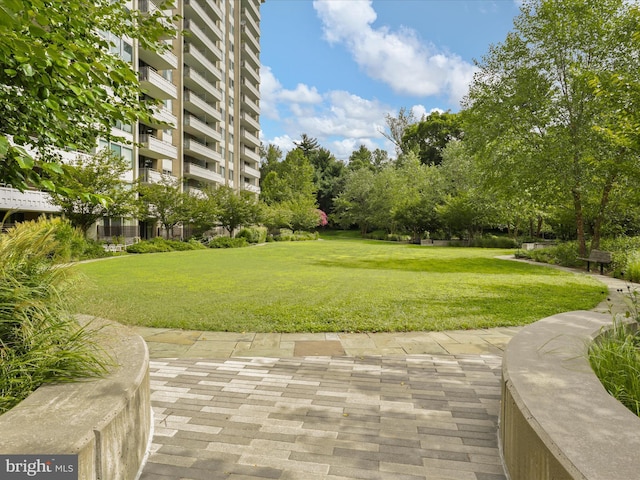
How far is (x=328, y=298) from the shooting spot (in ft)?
29.6

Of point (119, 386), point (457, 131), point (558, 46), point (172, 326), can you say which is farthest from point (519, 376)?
point (457, 131)

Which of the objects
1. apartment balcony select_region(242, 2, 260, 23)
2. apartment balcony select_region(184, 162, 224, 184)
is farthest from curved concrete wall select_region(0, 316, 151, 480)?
apartment balcony select_region(242, 2, 260, 23)

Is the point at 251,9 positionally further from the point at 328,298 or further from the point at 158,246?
the point at 328,298

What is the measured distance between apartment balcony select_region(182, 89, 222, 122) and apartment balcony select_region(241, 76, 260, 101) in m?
11.2

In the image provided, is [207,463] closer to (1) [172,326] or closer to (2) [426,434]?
(2) [426,434]

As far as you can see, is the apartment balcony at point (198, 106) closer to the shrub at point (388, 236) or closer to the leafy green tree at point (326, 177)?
the leafy green tree at point (326, 177)

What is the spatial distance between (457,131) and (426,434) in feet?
209

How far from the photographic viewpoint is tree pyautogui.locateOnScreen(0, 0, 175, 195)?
9.95ft

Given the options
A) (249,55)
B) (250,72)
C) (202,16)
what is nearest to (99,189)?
(202,16)

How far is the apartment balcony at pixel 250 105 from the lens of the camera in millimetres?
55469

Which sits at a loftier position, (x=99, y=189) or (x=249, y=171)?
(x=249, y=171)

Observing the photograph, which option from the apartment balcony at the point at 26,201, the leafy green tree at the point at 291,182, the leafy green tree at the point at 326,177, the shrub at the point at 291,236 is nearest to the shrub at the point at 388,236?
the shrub at the point at 291,236

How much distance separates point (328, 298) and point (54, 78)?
6.50m

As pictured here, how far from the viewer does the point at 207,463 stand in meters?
2.64
